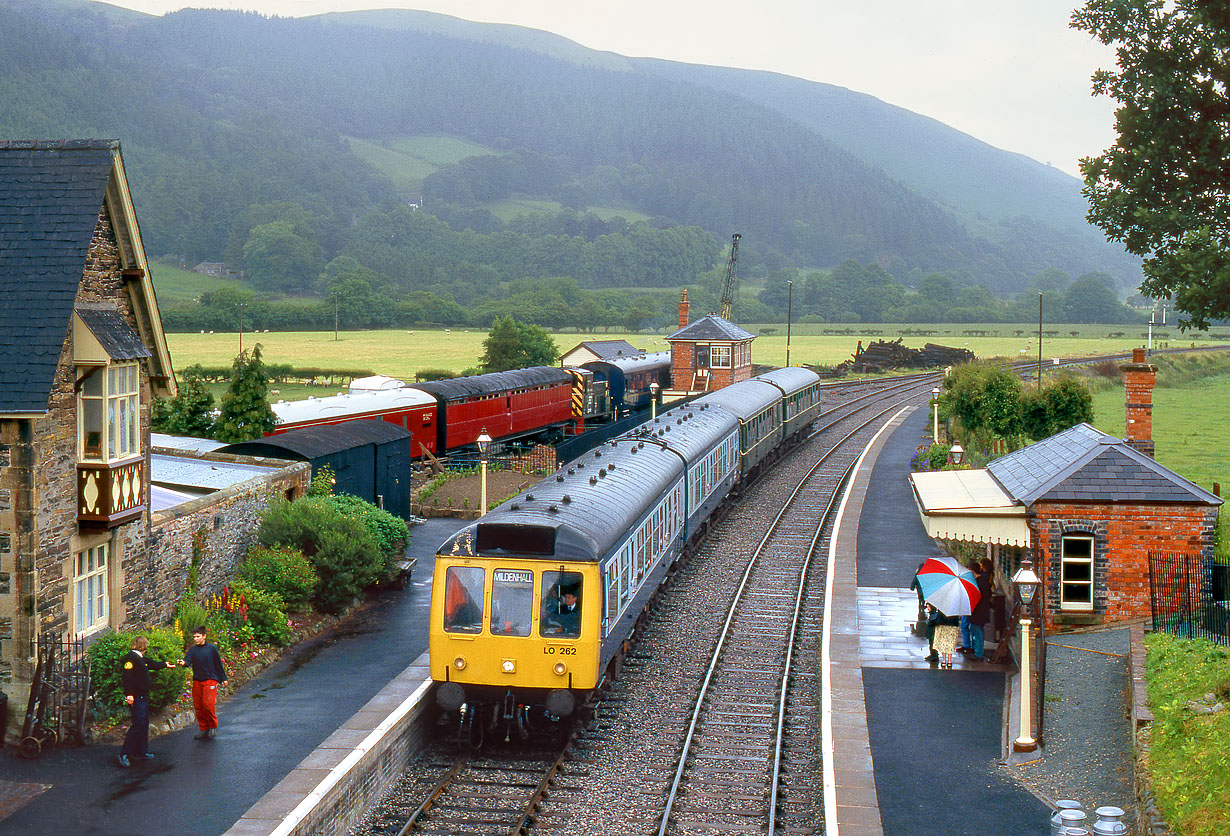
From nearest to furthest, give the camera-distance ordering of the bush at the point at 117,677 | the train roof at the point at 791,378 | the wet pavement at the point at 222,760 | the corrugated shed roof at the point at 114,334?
the wet pavement at the point at 222,760
the bush at the point at 117,677
the corrugated shed roof at the point at 114,334
the train roof at the point at 791,378

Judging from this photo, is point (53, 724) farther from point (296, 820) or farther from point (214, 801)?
point (296, 820)

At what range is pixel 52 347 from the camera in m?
14.4

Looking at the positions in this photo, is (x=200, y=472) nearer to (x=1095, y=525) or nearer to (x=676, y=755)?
(x=676, y=755)

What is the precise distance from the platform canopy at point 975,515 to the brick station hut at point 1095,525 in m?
0.02

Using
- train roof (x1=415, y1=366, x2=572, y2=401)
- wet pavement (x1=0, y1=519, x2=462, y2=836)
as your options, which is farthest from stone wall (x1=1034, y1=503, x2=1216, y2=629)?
train roof (x1=415, y1=366, x2=572, y2=401)

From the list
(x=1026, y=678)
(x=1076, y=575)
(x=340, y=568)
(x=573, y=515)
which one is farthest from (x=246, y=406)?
(x=1026, y=678)

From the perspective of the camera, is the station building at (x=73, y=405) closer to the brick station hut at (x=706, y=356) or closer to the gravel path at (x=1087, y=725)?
Result: the gravel path at (x=1087, y=725)

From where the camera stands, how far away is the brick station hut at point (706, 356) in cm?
6406

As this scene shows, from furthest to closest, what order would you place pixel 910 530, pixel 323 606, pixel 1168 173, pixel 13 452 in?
pixel 910 530 < pixel 1168 173 < pixel 323 606 < pixel 13 452

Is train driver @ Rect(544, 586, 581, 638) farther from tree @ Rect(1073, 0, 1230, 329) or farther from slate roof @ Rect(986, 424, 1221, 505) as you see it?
tree @ Rect(1073, 0, 1230, 329)

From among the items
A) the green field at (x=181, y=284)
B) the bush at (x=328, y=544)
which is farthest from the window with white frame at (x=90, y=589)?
the green field at (x=181, y=284)

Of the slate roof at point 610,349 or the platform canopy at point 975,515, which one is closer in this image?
the platform canopy at point 975,515

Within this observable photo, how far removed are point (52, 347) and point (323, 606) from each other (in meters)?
7.98

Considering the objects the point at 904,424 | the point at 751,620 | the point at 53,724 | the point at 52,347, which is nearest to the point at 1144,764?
the point at 751,620
